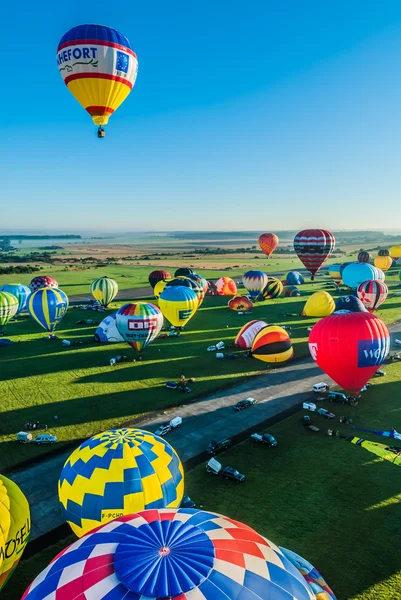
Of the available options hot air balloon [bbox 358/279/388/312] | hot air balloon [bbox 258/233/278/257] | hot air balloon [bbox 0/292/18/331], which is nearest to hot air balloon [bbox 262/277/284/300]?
hot air balloon [bbox 358/279/388/312]

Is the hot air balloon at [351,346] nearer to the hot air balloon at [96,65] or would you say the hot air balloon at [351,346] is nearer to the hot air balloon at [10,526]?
the hot air balloon at [10,526]

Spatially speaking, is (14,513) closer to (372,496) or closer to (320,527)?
(320,527)

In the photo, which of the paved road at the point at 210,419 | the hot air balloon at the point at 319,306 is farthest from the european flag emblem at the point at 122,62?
the hot air balloon at the point at 319,306

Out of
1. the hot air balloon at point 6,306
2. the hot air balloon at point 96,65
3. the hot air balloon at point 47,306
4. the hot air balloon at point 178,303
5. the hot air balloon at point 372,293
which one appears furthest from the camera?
the hot air balloon at point 372,293

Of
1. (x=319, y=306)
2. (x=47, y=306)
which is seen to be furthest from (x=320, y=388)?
(x=47, y=306)

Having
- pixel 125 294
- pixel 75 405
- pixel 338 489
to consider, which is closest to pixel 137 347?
pixel 75 405

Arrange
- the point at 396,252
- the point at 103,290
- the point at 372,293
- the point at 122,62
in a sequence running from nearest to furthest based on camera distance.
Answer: the point at 122,62, the point at 372,293, the point at 103,290, the point at 396,252

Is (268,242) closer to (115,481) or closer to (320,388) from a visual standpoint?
(320,388)
